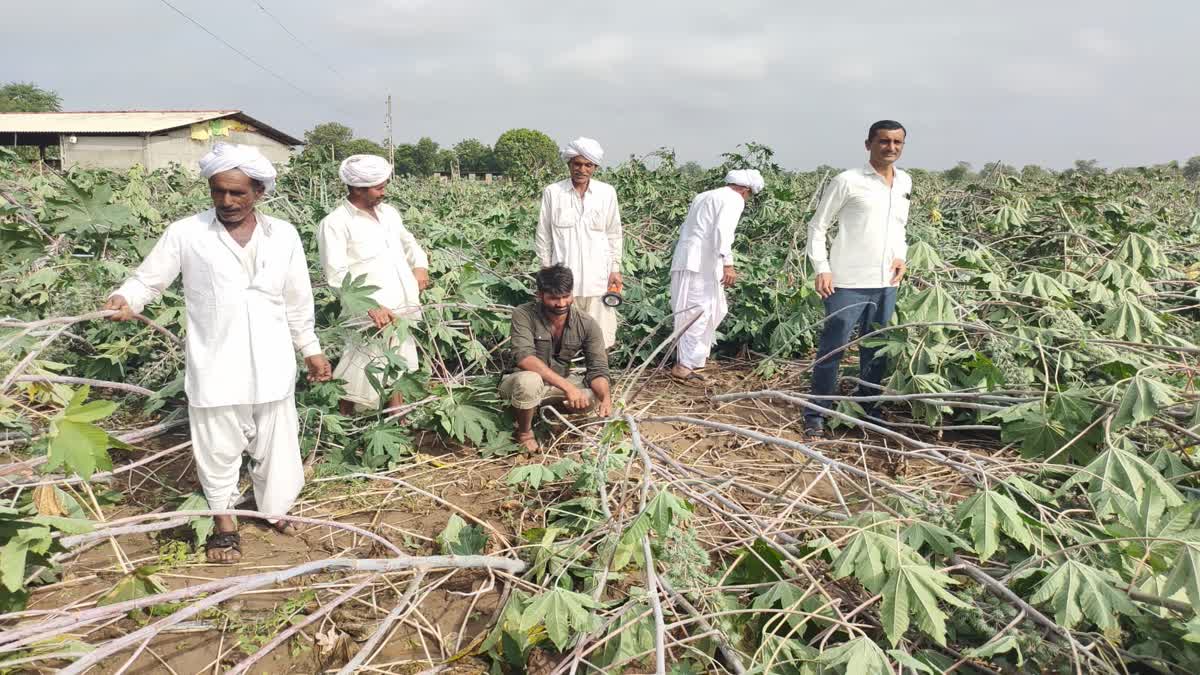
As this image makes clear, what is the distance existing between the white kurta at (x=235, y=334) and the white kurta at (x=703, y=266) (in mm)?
2595

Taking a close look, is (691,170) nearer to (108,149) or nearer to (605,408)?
A: (605,408)

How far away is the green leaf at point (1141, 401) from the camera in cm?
243

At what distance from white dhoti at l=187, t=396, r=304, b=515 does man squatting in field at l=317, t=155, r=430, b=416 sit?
687 millimetres

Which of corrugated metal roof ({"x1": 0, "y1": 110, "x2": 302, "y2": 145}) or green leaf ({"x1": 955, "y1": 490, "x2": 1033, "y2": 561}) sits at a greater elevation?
corrugated metal roof ({"x1": 0, "y1": 110, "x2": 302, "y2": 145})

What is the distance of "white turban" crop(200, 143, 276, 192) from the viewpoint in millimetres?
2410

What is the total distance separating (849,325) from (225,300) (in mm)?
3004

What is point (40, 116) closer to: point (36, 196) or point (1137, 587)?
point (36, 196)

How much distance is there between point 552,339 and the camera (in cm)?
364

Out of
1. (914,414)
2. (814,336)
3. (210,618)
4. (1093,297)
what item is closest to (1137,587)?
(914,414)

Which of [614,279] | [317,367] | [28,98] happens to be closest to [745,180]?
[614,279]

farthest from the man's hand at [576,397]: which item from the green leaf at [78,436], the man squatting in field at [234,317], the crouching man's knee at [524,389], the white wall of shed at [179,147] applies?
the white wall of shed at [179,147]

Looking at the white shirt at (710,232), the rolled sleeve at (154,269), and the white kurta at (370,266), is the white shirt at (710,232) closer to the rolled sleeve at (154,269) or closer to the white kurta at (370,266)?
the white kurta at (370,266)

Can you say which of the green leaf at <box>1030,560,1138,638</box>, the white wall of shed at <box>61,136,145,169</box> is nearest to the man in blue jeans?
the green leaf at <box>1030,560,1138,638</box>

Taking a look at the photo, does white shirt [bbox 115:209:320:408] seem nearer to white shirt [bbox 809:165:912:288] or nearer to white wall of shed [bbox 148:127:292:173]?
white shirt [bbox 809:165:912:288]
